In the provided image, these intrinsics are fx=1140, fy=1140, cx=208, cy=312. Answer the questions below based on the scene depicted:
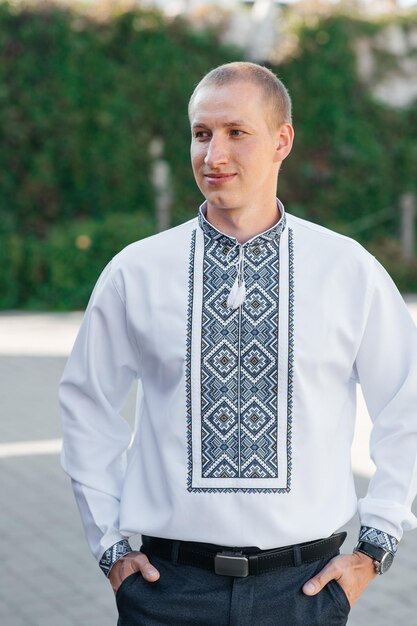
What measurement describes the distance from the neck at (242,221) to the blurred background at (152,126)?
10.2 m

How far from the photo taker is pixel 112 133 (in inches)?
681

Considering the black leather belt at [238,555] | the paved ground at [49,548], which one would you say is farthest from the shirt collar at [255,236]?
the paved ground at [49,548]

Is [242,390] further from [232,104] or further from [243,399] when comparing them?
[232,104]

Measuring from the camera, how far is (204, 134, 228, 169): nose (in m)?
2.43

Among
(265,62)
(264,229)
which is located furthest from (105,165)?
(264,229)

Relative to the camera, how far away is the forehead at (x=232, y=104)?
8.00 ft

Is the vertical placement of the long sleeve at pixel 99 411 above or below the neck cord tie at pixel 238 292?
below

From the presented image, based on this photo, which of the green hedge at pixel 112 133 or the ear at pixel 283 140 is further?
the green hedge at pixel 112 133

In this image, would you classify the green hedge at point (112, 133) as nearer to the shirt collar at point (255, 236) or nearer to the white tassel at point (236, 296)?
the shirt collar at point (255, 236)

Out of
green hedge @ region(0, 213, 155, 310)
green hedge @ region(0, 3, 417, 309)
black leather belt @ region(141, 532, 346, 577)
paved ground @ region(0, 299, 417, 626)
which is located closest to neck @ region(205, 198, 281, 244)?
black leather belt @ region(141, 532, 346, 577)

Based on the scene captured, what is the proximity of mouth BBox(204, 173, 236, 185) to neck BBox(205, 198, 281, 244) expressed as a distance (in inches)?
3.1

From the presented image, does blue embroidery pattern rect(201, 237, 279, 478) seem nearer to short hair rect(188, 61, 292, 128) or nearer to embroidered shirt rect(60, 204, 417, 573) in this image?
embroidered shirt rect(60, 204, 417, 573)

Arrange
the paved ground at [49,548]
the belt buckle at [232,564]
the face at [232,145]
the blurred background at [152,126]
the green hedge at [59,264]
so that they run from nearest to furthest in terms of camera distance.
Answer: the belt buckle at [232,564], the face at [232,145], the paved ground at [49,548], the green hedge at [59,264], the blurred background at [152,126]

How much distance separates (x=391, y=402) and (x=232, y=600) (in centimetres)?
56
